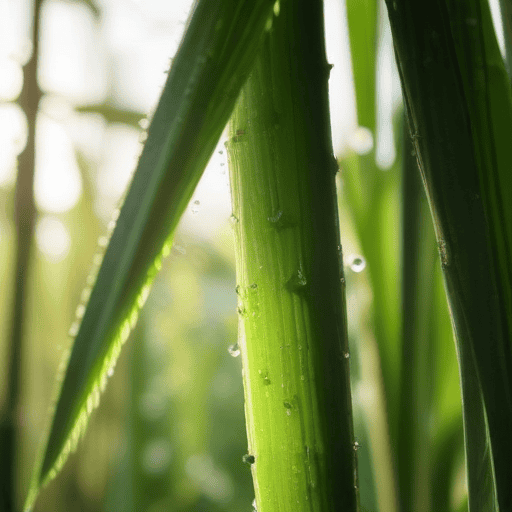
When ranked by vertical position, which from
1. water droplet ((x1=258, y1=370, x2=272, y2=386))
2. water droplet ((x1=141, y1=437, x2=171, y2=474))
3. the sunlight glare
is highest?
the sunlight glare

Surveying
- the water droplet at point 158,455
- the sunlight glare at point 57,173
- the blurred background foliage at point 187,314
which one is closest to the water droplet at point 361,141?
the blurred background foliage at point 187,314

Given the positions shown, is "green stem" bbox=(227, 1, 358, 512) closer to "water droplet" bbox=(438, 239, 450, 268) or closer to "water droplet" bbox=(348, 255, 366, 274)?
"water droplet" bbox=(438, 239, 450, 268)

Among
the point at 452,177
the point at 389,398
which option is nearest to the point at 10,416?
the point at 389,398

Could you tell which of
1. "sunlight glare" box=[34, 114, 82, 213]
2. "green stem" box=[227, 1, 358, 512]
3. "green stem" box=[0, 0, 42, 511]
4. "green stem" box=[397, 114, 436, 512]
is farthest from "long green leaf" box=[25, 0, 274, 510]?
"sunlight glare" box=[34, 114, 82, 213]

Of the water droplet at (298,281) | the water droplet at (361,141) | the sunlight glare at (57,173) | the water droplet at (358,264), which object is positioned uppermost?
the sunlight glare at (57,173)

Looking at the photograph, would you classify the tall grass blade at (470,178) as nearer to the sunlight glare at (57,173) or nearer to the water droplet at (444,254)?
the water droplet at (444,254)

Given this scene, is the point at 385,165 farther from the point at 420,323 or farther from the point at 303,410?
the point at 303,410

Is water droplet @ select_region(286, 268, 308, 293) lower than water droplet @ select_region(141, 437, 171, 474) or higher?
higher
